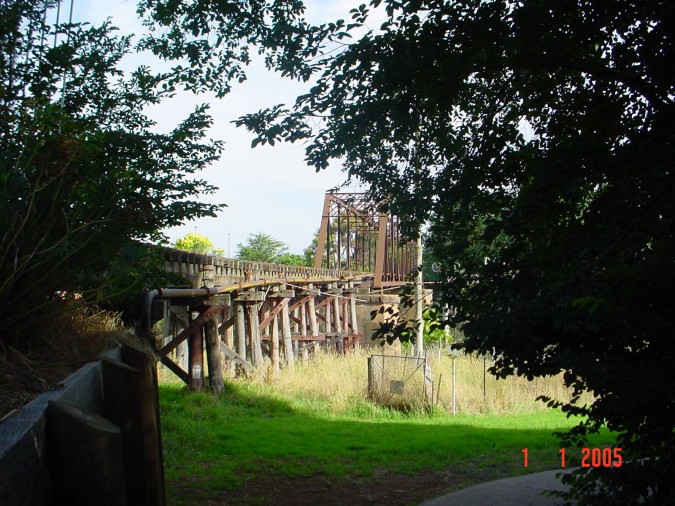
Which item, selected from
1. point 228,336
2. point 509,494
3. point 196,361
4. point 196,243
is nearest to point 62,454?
point 509,494

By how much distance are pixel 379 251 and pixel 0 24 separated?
2563 cm

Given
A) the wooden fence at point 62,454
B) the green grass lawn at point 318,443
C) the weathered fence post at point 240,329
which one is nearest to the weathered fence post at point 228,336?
the weathered fence post at point 240,329

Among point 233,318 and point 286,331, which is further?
point 286,331

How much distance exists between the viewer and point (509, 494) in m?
5.54

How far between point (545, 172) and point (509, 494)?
9.66 ft

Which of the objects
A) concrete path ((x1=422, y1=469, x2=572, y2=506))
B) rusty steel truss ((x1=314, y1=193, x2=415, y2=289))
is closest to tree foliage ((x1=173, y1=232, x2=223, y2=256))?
rusty steel truss ((x1=314, y1=193, x2=415, y2=289))

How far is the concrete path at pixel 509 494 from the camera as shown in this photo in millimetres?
5227

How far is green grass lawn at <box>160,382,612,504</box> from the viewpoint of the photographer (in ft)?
22.2

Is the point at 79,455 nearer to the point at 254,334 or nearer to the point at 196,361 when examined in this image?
the point at 196,361

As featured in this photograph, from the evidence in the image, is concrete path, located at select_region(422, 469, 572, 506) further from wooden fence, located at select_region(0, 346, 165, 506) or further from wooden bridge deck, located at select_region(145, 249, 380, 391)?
wooden fence, located at select_region(0, 346, 165, 506)

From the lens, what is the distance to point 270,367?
14.0 metres

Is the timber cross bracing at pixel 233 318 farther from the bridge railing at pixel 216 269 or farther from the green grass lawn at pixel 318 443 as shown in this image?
the green grass lawn at pixel 318 443

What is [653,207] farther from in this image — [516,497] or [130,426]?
[516,497]

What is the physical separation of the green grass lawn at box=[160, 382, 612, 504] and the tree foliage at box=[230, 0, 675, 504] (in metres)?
1.46
